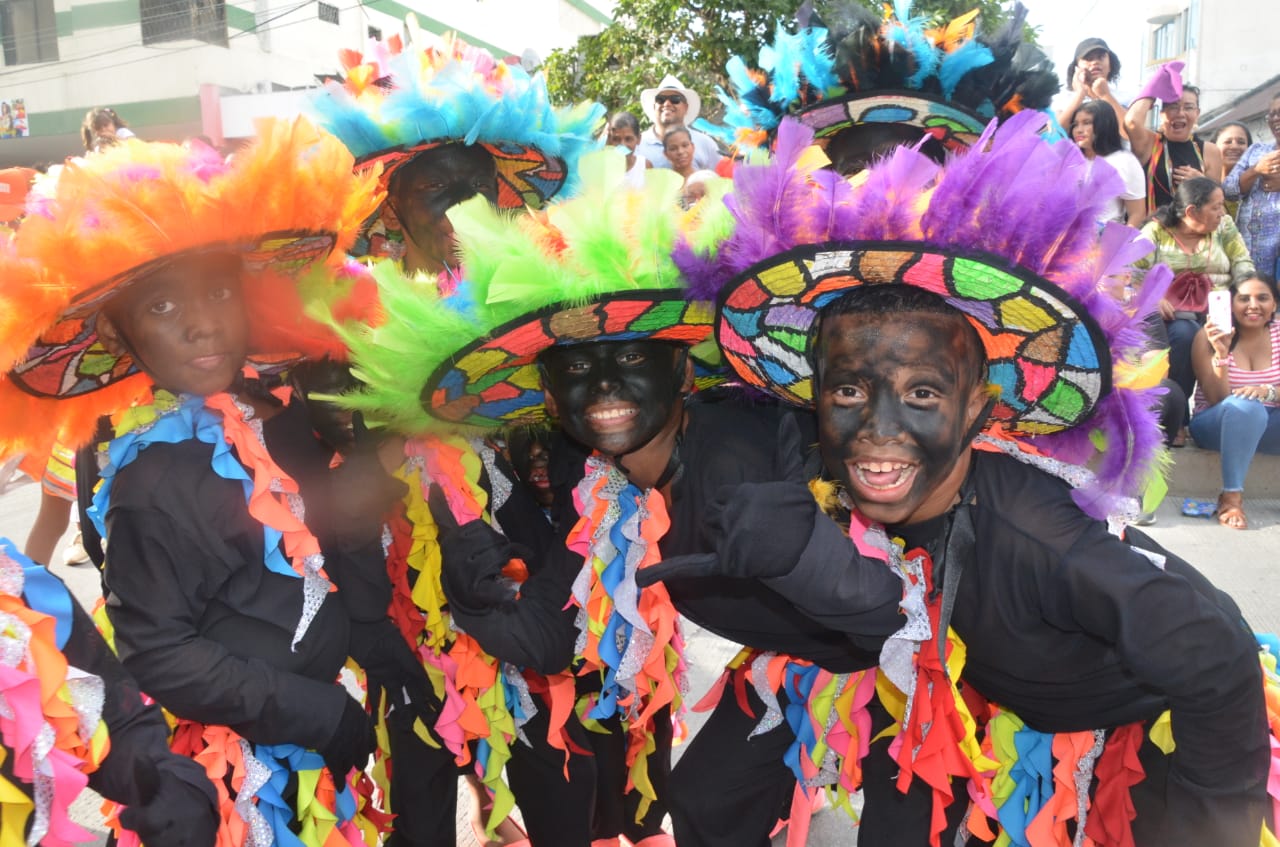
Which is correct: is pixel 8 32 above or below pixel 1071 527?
below

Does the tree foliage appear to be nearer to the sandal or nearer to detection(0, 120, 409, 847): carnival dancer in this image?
the sandal

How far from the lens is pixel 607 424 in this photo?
6.90 ft

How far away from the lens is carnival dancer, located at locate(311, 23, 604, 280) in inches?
107

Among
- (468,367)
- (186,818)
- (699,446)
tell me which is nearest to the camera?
(186,818)

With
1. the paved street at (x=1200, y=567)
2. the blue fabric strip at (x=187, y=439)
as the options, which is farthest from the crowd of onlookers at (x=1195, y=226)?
the blue fabric strip at (x=187, y=439)

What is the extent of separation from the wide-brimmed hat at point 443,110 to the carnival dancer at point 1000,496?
1126mm

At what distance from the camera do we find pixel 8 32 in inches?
885

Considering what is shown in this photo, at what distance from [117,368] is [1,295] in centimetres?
49

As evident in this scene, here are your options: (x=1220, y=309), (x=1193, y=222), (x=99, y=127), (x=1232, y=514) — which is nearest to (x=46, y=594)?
(x=1232, y=514)

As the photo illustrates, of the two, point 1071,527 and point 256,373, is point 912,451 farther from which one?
point 256,373

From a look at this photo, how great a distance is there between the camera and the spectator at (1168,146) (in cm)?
651

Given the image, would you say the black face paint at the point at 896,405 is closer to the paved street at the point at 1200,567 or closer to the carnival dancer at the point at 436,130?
the carnival dancer at the point at 436,130

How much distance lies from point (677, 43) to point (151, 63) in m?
13.8

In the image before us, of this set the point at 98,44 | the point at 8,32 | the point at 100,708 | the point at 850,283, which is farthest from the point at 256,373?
the point at 8,32
